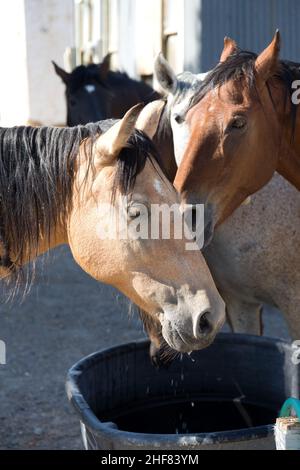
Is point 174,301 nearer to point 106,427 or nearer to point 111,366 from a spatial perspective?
point 106,427

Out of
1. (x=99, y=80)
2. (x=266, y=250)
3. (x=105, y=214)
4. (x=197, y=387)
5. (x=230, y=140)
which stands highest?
(x=99, y=80)

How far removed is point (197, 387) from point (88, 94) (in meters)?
3.42

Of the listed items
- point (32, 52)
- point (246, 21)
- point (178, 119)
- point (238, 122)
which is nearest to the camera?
point (238, 122)

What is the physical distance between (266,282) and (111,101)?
9.97 ft

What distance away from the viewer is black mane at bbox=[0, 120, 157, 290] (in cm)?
177

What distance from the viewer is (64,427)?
328 centimetres

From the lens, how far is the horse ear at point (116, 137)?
157 centimetres

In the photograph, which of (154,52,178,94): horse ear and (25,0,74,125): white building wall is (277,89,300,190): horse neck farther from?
(25,0,74,125): white building wall

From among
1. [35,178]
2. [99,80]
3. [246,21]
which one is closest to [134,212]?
[35,178]

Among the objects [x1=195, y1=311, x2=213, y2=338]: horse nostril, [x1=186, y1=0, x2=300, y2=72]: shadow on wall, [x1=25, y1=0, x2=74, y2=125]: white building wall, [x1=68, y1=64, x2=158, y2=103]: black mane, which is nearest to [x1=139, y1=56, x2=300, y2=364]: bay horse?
[x1=195, y1=311, x2=213, y2=338]: horse nostril

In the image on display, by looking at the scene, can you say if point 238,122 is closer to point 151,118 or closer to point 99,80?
point 151,118

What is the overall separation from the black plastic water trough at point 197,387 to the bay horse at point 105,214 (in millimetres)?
733

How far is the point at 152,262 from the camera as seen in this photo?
1667 millimetres
